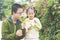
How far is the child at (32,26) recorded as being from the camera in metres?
1.89

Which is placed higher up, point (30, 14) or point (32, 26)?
point (30, 14)

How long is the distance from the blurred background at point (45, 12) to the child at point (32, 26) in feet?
0.13

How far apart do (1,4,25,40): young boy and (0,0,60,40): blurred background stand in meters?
0.05

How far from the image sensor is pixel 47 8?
1.91 meters

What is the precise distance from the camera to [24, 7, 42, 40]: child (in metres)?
1.89

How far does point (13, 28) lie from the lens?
1878 millimetres

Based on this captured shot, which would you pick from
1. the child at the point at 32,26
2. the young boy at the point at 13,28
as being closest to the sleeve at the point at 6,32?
the young boy at the point at 13,28

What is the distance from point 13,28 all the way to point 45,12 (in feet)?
1.16

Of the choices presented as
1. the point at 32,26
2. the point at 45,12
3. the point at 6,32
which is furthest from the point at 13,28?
the point at 45,12

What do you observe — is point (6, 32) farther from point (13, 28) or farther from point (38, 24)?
point (38, 24)

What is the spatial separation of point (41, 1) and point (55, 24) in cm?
27

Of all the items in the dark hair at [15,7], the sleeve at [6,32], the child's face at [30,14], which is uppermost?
the dark hair at [15,7]

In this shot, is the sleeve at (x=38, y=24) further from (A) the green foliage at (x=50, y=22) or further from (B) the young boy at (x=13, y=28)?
(B) the young boy at (x=13, y=28)

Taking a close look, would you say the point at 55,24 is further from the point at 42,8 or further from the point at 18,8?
the point at 18,8
